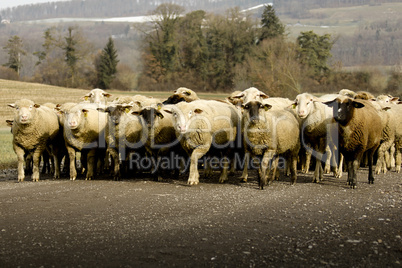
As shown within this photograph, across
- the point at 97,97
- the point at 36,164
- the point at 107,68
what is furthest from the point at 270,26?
the point at 36,164

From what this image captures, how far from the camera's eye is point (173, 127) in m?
14.4

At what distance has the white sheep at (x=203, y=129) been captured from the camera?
42.4 ft

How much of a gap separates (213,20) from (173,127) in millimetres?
61776

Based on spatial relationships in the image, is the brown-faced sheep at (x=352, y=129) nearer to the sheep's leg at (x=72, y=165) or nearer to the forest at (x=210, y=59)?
the sheep's leg at (x=72, y=165)

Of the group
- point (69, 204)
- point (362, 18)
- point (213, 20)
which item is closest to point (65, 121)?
point (69, 204)

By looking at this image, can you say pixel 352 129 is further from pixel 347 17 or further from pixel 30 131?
pixel 347 17

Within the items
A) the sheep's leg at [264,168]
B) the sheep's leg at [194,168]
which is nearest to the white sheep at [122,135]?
the sheep's leg at [194,168]

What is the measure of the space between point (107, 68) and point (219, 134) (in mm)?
67116

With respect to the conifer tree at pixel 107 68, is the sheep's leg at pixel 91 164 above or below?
below

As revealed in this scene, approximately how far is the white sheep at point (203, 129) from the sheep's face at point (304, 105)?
1.76 meters

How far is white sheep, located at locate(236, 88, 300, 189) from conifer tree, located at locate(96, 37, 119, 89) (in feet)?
221

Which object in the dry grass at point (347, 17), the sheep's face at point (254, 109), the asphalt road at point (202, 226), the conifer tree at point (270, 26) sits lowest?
the asphalt road at point (202, 226)

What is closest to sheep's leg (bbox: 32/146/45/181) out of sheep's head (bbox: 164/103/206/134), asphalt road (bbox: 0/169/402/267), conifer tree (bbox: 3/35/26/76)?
asphalt road (bbox: 0/169/402/267)

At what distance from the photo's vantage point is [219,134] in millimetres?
13539
